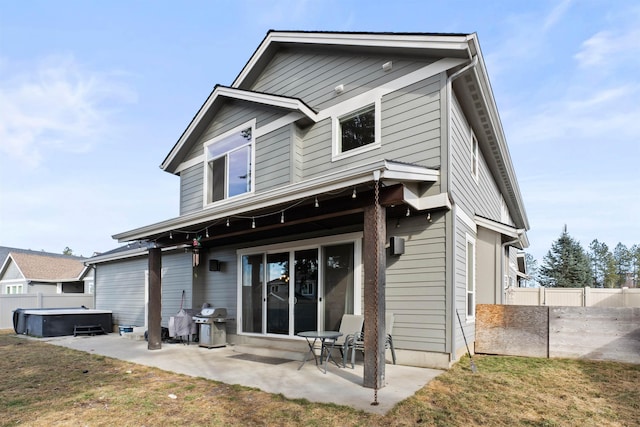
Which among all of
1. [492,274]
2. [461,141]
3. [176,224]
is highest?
[461,141]

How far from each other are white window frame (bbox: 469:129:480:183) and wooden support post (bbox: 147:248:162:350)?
700 centimetres

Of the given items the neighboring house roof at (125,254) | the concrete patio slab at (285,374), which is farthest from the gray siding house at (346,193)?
the neighboring house roof at (125,254)

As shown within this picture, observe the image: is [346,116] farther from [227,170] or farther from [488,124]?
[227,170]

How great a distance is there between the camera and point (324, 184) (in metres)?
5.47

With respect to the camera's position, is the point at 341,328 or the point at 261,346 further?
the point at 261,346

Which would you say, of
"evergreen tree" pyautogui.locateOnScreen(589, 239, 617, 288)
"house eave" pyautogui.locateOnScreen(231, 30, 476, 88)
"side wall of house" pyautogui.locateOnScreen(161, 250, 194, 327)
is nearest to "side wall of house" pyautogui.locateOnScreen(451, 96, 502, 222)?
"house eave" pyautogui.locateOnScreen(231, 30, 476, 88)

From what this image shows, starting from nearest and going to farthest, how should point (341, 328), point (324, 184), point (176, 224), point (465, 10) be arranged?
1. point (324, 184)
2. point (341, 328)
3. point (176, 224)
4. point (465, 10)

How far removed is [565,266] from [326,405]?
30.1 meters

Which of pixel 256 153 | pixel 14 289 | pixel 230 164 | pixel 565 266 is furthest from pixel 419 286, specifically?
pixel 14 289

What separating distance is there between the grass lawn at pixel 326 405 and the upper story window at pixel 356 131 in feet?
13.0

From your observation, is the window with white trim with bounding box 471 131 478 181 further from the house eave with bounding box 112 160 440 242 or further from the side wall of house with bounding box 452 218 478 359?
the house eave with bounding box 112 160 440 242

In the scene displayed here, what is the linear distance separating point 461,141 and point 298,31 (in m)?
4.09

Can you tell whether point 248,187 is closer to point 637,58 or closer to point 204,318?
point 204,318

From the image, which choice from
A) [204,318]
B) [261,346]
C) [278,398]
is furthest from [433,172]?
[204,318]
